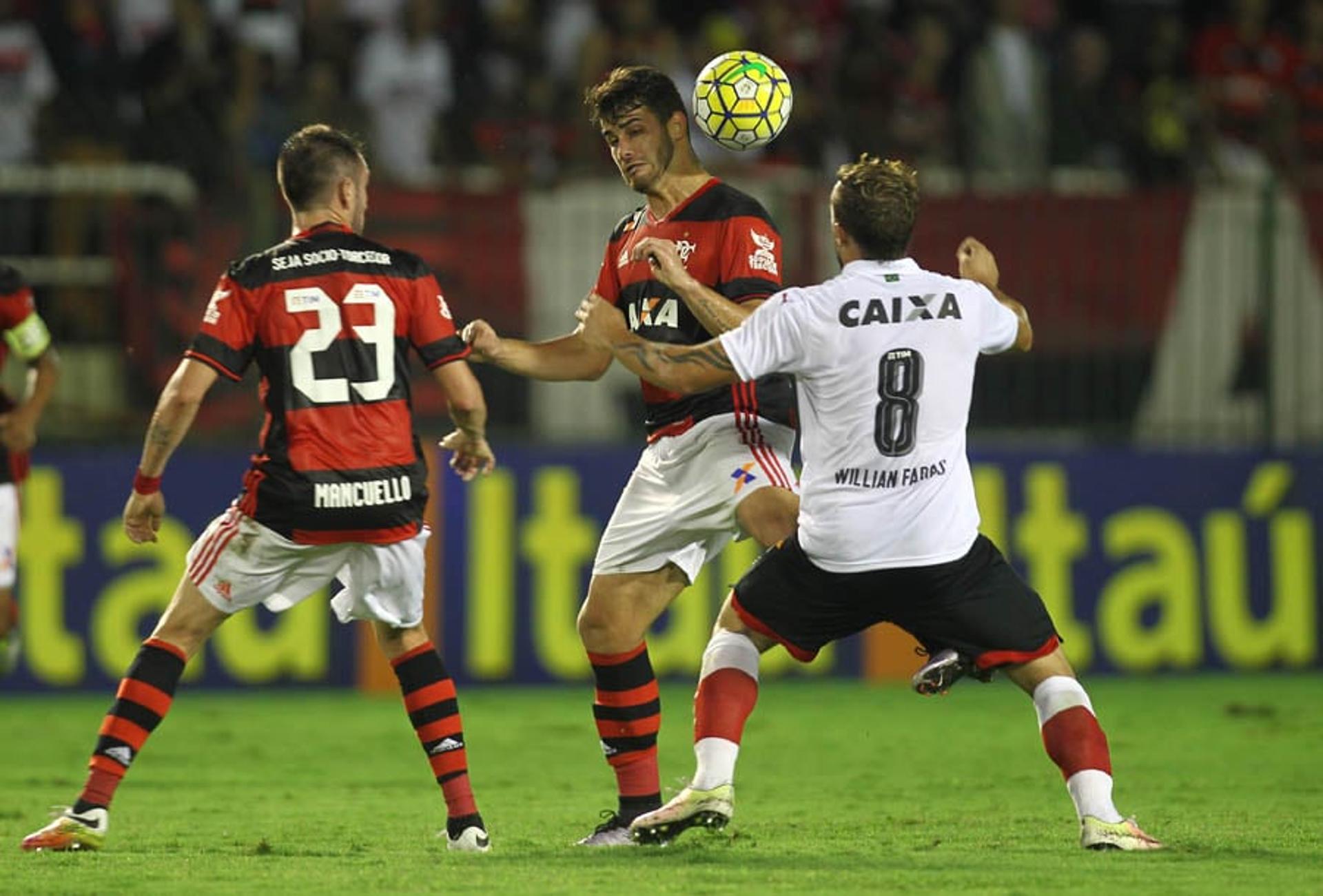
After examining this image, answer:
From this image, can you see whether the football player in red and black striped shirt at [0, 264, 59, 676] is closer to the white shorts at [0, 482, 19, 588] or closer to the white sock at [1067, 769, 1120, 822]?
the white shorts at [0, 482, 19, 588]

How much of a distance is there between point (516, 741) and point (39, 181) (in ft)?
14.6

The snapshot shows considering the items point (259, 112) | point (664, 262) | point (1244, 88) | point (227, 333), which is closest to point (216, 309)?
point (227, 333)

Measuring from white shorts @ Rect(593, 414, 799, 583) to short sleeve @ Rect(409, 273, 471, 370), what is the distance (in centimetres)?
81

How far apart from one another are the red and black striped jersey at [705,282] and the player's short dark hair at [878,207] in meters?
0.66

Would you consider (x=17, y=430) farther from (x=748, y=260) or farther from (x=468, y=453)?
(x=748, y=260)

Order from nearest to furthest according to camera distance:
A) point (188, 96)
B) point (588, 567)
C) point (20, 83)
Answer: point (588, 567), point (188, 96), point (20, 83)

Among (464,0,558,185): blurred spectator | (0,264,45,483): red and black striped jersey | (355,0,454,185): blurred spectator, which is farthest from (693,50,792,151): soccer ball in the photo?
(355,0,454,185): blurred spectator

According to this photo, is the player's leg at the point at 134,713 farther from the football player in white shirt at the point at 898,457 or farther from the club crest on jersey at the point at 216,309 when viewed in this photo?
the football player in white shirt at the point at 898,457

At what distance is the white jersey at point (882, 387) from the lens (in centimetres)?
668

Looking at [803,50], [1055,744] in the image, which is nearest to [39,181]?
[803,50]

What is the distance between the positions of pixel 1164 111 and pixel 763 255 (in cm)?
893

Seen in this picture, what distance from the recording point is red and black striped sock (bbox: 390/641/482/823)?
7137 mm

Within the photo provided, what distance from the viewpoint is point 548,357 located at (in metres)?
7.68

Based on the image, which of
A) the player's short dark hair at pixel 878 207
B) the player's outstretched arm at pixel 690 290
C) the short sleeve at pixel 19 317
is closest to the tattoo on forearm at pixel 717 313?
the player's outstretched arm at pixel 690 290
